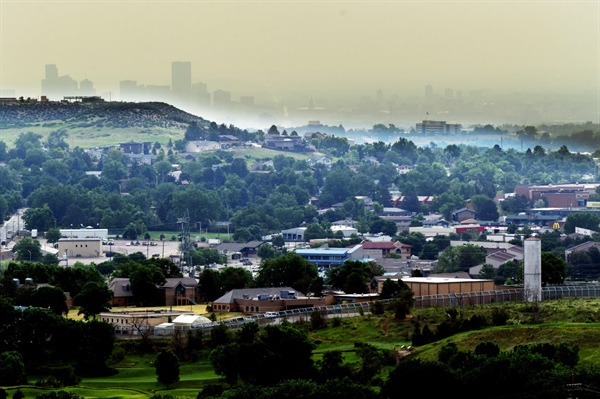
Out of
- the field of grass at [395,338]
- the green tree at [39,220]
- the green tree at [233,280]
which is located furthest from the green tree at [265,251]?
the field of grass at [395,338]

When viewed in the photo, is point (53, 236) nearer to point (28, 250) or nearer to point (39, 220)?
point (39, 220)

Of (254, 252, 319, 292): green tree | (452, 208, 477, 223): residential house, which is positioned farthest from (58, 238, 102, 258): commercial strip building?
(452, 208, 477, 223): residential house

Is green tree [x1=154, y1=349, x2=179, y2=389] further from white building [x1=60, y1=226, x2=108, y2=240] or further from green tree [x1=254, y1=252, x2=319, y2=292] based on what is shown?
white building [x1=60, y1=226, x2=108, y2=240]

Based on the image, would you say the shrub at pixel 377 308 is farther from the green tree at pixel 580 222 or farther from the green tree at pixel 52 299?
the green tree at pixel 580 222

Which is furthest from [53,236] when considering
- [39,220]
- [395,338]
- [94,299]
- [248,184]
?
[395,338]

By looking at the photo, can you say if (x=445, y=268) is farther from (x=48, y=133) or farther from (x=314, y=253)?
(x=48, y=133)
